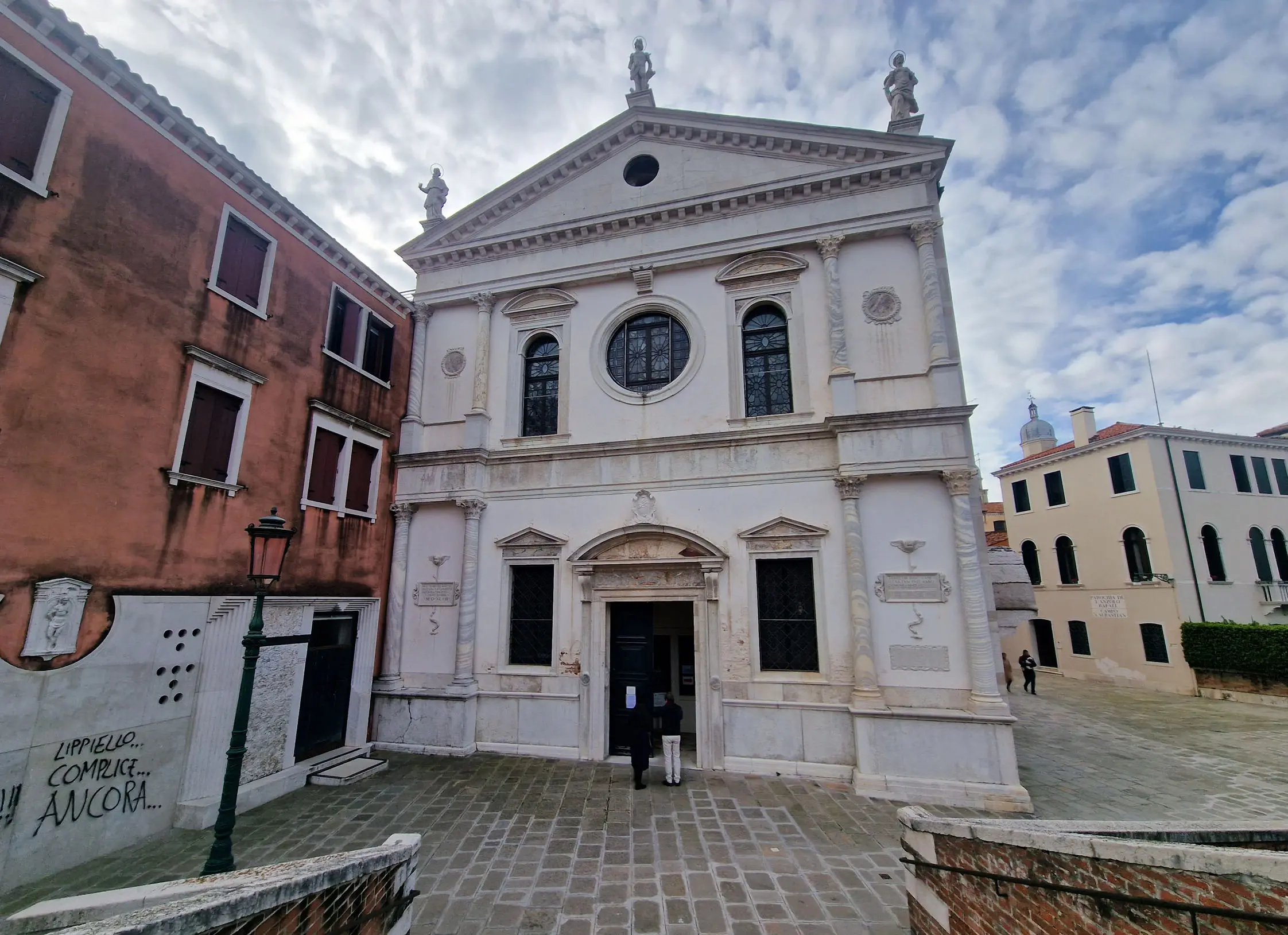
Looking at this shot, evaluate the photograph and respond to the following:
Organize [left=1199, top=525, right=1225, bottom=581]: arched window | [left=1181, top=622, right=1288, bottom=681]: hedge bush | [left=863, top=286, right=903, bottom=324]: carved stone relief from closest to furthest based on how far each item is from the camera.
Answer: [left=863, top=286, right=903, bottom=324]: carved stone relief
[left=1181, top=622, right=1288, bottom=681]: hedge bush
[left=1199, top=525, right=1225, bottom=581]: arched window

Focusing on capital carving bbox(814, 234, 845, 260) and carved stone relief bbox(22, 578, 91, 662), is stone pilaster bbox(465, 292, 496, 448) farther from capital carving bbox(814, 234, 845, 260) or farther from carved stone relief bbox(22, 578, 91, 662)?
capital carving bbox(814, 234, 845, 260)

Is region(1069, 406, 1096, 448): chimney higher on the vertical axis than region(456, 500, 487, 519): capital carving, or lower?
higher

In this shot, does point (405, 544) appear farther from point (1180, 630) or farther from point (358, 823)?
point (1180, 630)

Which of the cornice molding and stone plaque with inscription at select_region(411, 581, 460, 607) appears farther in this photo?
stone plaque with inscription at select_region(411, 581, 460, 607)

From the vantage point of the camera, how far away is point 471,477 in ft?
38.8

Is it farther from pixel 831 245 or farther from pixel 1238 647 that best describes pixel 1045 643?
pixel 831 245

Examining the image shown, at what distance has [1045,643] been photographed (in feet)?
81.0

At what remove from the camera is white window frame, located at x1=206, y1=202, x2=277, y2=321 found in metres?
8.70

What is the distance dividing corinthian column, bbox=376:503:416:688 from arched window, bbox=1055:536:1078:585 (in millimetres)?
25899

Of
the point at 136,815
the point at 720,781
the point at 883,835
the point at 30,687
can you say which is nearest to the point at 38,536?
the point at 30,687

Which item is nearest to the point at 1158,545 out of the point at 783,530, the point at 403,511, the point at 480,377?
the point at 783,530

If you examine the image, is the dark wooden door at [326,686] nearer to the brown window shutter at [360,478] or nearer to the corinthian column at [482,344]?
the brown window shutter at [360,478]

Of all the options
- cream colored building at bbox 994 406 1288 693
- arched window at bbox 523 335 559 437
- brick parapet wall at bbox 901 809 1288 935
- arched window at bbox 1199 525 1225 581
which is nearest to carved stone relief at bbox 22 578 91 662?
arched window at bbox 523 335 559 437

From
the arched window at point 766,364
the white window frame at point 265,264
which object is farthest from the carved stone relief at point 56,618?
the arched window at point 766,364
